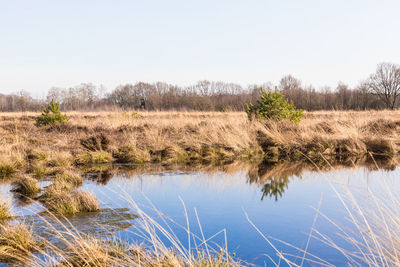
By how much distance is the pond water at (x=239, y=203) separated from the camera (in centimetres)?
355

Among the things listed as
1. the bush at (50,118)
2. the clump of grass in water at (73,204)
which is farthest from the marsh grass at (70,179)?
the bush at (50,118)

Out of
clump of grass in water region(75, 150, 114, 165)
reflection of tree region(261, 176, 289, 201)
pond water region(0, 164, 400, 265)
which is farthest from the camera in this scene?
clump of grass in water region(75, 150, 114, 165)

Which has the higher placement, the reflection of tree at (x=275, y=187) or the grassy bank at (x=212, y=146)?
the grassy bank at (x=212, y=146)

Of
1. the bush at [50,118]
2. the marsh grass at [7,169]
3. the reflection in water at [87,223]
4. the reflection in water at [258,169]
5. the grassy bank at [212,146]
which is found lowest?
the reflection in water at [87,223]

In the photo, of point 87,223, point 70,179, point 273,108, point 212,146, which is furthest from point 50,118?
point 87,223

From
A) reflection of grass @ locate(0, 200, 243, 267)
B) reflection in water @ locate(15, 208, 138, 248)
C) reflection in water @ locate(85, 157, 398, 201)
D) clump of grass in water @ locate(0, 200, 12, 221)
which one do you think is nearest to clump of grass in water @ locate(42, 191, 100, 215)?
reflection in water @ locate(15, 208, 138, 248)

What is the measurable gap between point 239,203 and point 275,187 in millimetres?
1220

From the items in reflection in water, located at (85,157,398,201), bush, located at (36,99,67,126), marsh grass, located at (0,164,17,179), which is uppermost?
bush, located at (36,99,67,126)

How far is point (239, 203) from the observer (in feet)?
16.1

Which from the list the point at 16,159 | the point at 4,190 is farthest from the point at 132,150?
A: the point at 4,190

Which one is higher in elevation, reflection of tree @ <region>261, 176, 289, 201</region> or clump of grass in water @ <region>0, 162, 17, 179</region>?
clump of grass in water @ <region>0, 162, 17, 179</region>

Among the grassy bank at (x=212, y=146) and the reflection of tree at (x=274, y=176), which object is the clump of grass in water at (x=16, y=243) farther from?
the grassy bank at (x=212, y=146)

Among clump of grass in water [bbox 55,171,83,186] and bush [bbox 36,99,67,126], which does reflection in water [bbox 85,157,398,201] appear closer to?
clump of grass in water [bbox 55,171,83,186]

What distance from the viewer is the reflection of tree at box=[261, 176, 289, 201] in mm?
5422
